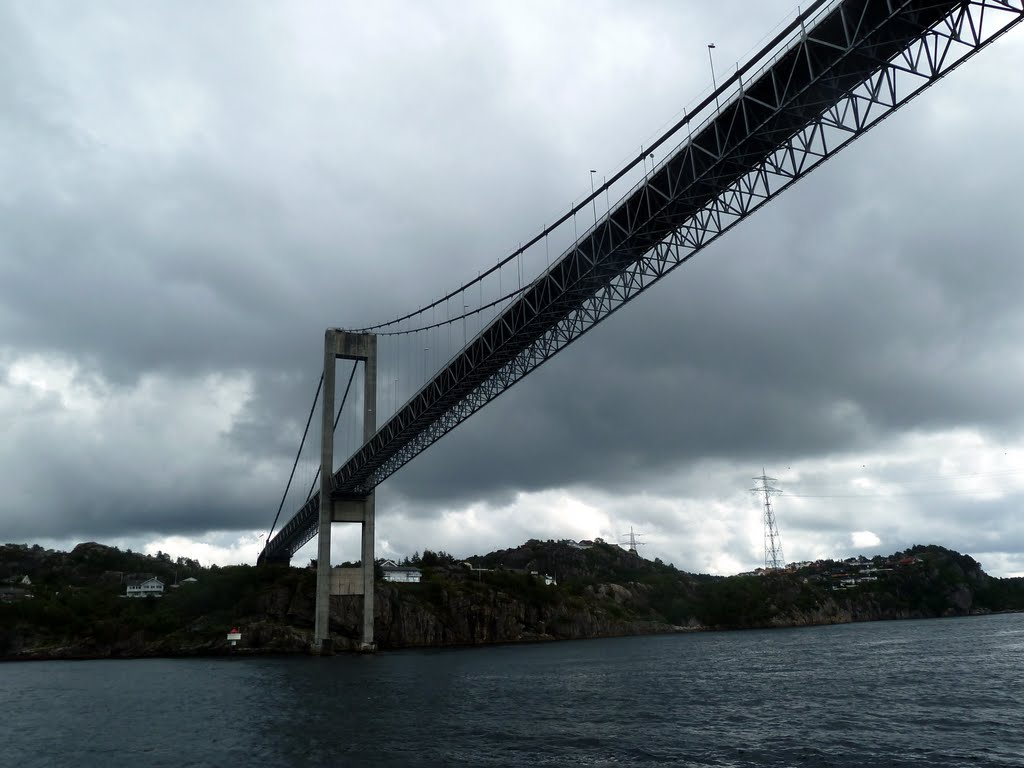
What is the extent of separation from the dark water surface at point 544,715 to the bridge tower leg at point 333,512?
56.7 feet

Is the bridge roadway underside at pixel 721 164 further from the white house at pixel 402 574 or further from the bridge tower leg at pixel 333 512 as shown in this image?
the white house at pixel 402 574

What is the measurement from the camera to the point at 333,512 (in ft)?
228

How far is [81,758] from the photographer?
23.1m

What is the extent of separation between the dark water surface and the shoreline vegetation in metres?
29.6

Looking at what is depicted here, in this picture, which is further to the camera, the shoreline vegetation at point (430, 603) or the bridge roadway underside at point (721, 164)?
the shoreline vegetation at point (430, 603)

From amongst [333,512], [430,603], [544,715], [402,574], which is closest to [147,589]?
[402,574]

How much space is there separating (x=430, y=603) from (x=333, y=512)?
86.0 feet

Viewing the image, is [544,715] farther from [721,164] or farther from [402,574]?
[402,574]

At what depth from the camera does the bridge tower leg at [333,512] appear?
68250 mm

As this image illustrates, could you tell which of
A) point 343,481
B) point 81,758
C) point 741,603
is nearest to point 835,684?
point 81,758

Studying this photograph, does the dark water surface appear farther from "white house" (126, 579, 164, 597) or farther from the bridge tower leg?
"white house" (126, 579, 164, 597)

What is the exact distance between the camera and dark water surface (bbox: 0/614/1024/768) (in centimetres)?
2094

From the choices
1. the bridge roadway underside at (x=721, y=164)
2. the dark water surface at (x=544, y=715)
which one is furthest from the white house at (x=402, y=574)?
the bridge roadway underside at (x=721, y=164)

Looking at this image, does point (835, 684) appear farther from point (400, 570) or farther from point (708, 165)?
point (400, 570)
